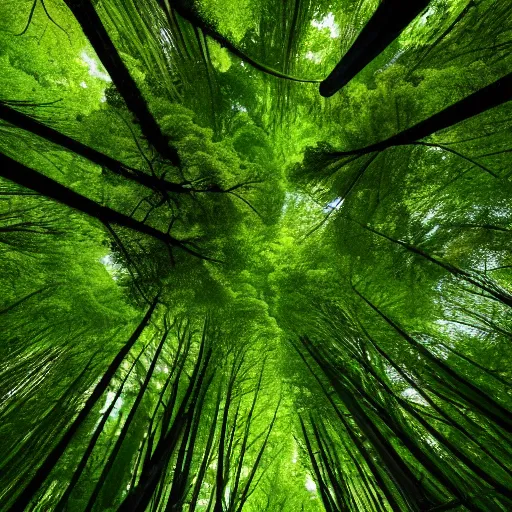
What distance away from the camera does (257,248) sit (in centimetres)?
388

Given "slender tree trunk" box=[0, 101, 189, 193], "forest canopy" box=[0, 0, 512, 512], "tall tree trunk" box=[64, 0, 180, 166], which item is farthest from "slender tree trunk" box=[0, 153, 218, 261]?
"tall tree trunk" box=[64, 0, 180, 166]

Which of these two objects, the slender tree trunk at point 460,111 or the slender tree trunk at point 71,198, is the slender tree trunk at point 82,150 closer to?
the slender tree trunk at point 71,198

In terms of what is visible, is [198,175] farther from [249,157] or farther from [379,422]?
[379,422]

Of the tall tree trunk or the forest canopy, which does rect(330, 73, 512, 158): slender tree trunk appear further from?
the tall tree trunk

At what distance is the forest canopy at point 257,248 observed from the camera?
73.4 inches

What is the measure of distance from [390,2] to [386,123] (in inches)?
36.6

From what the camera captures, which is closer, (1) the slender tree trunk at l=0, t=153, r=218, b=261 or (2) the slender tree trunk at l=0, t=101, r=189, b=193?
(1) the slender tree trunk at l=0, t=153, r=218, b=261

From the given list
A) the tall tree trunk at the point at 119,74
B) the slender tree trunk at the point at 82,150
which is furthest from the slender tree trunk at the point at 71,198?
the tall tree trunk at the point at 119,74

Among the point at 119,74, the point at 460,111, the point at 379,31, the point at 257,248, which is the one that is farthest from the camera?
the point at 257,248

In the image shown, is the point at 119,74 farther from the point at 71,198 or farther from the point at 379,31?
the point at 379,31

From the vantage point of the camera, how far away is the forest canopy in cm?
187

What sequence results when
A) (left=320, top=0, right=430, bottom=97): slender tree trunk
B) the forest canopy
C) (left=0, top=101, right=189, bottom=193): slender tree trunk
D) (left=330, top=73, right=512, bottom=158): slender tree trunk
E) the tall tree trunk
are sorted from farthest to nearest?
(left=0, top=101, right=189, bottom=193): slender tree trunk → the forest canopy → the tall tree trunk → (left=330, top=73, right=512, bottom=158): slender tree trunk → (left=320, top=0, right=430, bottom=97): slender tree trunk

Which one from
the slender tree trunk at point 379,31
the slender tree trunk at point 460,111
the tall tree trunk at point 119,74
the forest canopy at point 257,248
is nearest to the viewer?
the slender tree trunk at point 379,31

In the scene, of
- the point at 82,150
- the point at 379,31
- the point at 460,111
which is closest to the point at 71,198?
the point at 82,150
